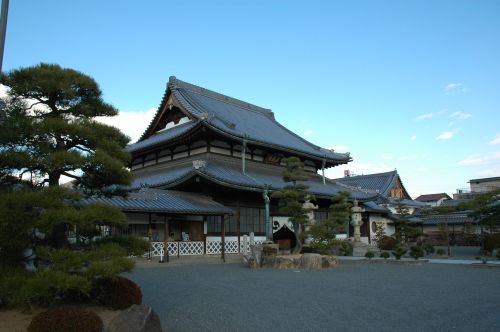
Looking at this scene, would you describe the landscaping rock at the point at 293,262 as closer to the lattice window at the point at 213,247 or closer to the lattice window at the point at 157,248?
the lattice window at the point at 213,247

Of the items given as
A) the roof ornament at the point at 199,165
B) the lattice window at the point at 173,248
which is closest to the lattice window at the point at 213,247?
the lattice window at the point at 173,248

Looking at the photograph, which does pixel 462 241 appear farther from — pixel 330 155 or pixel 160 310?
pixel 160 310

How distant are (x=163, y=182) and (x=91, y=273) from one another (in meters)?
15.1

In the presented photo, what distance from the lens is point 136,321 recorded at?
5.77 meters

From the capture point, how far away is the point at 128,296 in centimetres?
752

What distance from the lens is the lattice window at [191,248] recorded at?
1927 cm

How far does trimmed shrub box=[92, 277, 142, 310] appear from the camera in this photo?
747 centimetres

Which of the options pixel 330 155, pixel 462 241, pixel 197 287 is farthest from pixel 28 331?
pixel 462 241

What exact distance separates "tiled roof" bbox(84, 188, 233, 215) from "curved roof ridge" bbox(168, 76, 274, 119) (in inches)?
370

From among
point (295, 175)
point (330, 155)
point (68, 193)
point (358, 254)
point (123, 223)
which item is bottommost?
point (358, 254)

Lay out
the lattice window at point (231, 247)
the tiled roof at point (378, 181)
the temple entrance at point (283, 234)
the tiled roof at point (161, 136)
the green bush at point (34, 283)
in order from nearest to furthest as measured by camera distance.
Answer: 1. the green bush at point (34, 283)
2. the lattice window at point (231, 247)
3. the temple entrance at point (283, 234)
4. the tiled roof at point (161, 136)
5. the tiled roof at point (378, 181)

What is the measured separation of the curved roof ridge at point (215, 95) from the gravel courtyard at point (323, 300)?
15672 mm

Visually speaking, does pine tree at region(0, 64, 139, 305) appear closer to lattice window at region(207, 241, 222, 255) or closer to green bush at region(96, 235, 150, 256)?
green bush at region(96, 235, 150, 256)

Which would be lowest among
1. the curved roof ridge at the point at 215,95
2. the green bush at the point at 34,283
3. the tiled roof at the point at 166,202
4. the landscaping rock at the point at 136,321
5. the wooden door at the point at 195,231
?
the landscaping rock at the point at 136,321
